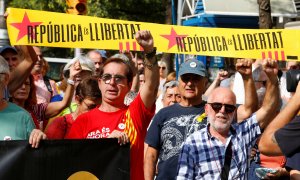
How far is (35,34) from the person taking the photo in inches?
295

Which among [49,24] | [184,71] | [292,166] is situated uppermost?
[49,24]

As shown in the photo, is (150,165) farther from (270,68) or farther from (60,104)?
(270,68)

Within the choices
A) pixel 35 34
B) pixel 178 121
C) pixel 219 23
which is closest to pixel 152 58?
pixel 178 121

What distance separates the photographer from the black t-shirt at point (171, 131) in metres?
7.16

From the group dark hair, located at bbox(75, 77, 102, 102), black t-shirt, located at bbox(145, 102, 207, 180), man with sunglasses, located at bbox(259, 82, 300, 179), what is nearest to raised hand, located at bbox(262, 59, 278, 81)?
black t-shirt, located at bbox(145, 102, 207, 180)

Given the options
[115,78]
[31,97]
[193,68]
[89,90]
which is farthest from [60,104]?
[115,78]

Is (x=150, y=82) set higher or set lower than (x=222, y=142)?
higher

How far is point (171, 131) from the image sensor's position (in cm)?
721

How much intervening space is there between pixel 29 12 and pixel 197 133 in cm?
205

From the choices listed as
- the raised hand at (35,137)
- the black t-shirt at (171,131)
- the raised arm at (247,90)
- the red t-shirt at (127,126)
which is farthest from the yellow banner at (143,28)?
the raised hand at (35,137)

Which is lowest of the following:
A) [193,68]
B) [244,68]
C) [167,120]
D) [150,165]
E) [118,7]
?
[150,165]

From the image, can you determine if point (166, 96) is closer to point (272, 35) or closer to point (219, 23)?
point (272, 35)

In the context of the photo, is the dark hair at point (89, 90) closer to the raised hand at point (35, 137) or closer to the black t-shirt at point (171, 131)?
the black t-shirt at point (171, 131)

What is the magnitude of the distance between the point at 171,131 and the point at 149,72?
3.84 ft
